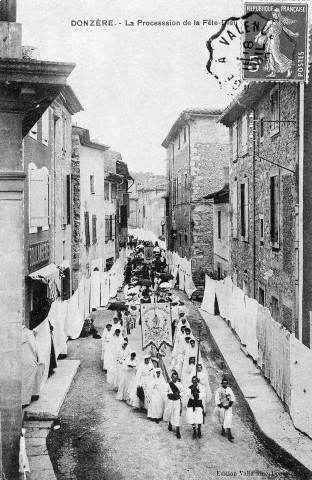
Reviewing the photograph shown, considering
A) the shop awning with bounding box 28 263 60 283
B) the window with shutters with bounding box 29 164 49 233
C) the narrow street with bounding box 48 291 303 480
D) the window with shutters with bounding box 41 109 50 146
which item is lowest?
the narrow street with bounding box 48 291 303 480

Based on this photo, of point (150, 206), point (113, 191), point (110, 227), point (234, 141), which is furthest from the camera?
point (150, 206)

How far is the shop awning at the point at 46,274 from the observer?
15.5 meters

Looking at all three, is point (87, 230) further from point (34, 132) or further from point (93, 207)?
point (34, 132)

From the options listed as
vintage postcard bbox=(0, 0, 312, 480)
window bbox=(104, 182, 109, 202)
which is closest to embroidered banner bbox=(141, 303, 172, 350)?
vintage postcard bbox=(0, 0, 312, 480)

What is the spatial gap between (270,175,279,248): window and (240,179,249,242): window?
3.30 meters

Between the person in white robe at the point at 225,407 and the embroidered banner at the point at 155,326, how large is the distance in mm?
4581

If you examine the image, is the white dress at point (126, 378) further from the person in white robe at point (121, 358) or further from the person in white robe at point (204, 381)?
the person in white robe at point (204, 381)

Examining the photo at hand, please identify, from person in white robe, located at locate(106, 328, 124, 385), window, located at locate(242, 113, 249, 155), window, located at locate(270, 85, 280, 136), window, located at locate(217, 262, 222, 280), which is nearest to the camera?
person in white robe, located at locate(106, 328, 124, 385)

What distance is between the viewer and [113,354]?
1415 cm

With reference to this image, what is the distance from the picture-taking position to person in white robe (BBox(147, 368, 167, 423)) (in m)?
11.1

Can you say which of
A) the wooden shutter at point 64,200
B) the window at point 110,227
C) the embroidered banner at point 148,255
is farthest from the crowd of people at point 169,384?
the embroidered banner at point 148,255

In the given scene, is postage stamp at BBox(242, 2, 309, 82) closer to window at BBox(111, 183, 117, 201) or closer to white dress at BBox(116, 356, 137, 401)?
white dress at BBox(116, 356, 137, 401)

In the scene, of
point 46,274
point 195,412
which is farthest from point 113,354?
point 195,412

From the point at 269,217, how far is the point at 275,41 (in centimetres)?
633
